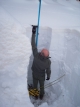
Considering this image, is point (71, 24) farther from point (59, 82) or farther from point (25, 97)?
point (25, 97)

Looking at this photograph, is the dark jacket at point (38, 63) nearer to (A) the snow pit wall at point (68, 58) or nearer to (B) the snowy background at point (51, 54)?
(B) the snowy background at point (51, 54)

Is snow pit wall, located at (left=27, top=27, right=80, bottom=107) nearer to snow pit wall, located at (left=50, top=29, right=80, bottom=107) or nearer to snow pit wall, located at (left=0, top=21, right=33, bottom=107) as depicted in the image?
snow pit wall, located at (left=50, top=29, right=80, bottom=107)

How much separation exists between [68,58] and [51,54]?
0.52 meters

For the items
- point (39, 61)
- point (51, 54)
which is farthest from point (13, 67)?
point (51, 54)

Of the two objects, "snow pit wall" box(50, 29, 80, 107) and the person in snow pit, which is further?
"snow pit wall" box(50, 29, 80, 107)

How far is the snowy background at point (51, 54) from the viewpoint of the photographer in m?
2.19

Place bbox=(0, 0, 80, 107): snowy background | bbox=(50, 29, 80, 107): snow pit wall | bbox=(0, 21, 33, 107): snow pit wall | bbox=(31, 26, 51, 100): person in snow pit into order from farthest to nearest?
bbox=(50, 29, 80, 107): snow pit wall → bbox=(31, 26, 51, 100): person in snow pit → bbox=(0, 0, 80, 107): snowy background → bbox=(0, 21, 33, 107): snow pit wall

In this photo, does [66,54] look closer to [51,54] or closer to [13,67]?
[51,54]

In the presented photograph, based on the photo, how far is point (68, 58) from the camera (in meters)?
4.23

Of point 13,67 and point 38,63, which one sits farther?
point 38,63

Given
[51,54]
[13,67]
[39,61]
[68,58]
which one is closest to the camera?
[13,67]

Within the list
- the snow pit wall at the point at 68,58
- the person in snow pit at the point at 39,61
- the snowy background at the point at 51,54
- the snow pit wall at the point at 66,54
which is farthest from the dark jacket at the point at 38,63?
the snow pit wall at the point at 68,58

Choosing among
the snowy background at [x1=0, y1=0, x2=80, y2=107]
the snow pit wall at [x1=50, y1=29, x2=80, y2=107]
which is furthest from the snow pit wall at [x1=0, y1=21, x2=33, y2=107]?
the snow pit wall at [x1=50, y1=29, x2=80, y2=107]

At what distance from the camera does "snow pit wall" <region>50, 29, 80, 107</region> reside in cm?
394
